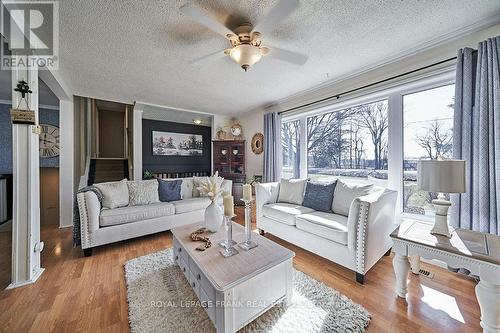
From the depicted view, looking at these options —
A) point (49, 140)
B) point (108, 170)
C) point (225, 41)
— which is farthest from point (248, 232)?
point (49, 140)

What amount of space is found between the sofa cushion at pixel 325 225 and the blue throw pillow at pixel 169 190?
6.56 feet

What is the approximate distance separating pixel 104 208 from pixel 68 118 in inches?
77.4

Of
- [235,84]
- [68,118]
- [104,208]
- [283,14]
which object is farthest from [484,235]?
[68,118]

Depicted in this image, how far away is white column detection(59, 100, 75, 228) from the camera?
126 inches

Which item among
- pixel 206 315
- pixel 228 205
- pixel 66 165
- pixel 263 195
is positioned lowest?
pixel 206 315

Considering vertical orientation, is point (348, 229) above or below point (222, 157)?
below

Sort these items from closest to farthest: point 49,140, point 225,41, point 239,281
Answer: point 239,281, point 225,41, point 49,140

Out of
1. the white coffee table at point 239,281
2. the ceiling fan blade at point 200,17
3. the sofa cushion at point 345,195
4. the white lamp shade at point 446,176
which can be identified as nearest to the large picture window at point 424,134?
the sofa cushion at point 345,195

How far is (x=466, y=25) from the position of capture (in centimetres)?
171

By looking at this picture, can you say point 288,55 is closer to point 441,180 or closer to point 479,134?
point 441,180

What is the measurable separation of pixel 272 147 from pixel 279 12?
275 centimetres

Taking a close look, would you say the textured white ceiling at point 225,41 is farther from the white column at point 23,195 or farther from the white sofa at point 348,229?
the white sofa at point 348,229

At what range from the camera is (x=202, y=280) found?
133cm

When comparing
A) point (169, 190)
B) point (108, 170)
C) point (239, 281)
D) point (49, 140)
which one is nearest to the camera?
point (239, 281)
